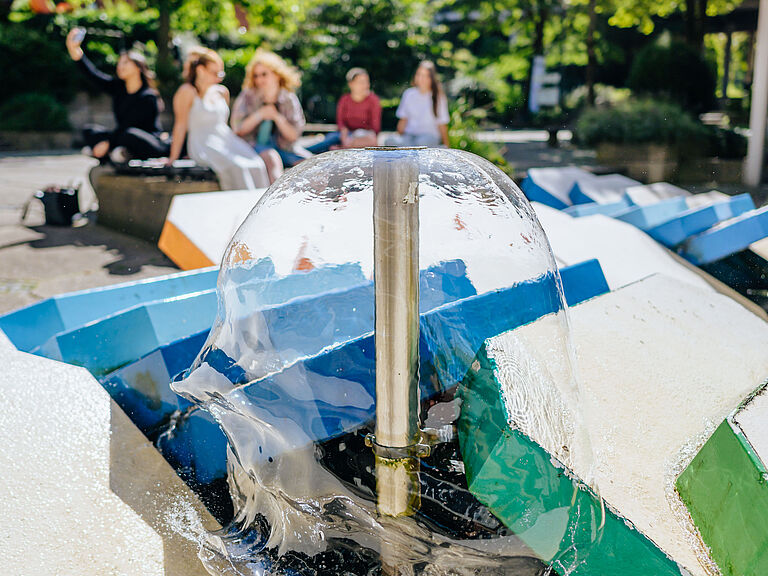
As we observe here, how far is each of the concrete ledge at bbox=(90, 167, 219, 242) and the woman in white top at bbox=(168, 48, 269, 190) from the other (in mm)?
203

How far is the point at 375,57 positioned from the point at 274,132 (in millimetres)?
2024

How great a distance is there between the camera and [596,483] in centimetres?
150

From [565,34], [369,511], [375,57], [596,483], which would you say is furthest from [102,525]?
[565,34]

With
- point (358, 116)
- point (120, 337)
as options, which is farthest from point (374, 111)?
point (120, 337)

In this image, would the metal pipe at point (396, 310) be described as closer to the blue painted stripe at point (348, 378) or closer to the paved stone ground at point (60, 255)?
the blue painted stripe at point (348, 378)

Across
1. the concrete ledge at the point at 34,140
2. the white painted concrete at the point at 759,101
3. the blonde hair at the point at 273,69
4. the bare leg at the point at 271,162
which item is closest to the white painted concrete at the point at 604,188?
the bare leg at the point at 271,162

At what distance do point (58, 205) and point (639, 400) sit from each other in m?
5.36

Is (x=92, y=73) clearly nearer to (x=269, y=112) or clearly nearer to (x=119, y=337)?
(x=269, y=112)

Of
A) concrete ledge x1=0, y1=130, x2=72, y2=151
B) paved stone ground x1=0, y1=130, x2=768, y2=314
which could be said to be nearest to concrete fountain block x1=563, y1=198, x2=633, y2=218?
paved stone ground x1=0, y1=130, x2=768, y2=314

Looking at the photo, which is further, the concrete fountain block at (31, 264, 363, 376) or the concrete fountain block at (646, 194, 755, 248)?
the concrete fountain block at (646, 194, 755, 248)

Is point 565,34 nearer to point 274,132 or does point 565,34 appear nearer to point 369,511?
point 274,132

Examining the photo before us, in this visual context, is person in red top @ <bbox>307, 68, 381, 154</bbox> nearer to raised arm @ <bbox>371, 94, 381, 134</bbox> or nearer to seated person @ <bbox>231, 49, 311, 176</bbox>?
raised arm @ <bbox>371, 94, 381, 134</bbox>

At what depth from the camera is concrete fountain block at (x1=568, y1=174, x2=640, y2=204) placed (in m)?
5.41

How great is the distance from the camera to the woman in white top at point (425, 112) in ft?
21.2
